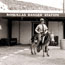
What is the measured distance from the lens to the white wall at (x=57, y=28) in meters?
26.6

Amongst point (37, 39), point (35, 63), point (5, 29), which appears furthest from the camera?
point (5, 29)

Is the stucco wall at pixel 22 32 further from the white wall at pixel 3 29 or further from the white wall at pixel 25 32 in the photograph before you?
the white wall at pixel 3 29

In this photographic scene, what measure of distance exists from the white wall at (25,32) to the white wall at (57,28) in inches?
94.1

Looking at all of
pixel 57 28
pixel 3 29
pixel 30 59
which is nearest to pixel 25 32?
pixel 3 29

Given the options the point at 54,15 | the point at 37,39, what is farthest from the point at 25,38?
the point at 37,39

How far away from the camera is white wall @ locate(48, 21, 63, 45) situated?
87.2ft

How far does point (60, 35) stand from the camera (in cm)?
2658

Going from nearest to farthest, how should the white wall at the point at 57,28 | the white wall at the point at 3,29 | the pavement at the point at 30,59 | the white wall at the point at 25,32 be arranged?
1. the pavement at the point at 30,59
2. the white wall at the point at 3,29
3. the white wall at the point at 57,28
4. the white wall at the point at 25,32

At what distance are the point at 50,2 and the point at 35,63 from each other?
17.0 m

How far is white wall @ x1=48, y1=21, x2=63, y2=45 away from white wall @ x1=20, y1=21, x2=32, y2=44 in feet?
7.84

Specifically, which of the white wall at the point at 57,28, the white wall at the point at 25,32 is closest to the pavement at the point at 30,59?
the white wall at the point at 57,28

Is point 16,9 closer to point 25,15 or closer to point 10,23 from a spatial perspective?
point 10,23

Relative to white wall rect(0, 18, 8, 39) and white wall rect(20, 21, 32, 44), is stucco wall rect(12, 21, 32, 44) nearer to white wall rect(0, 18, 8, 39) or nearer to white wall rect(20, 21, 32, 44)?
white wall rect(20, 21, 32, 44)

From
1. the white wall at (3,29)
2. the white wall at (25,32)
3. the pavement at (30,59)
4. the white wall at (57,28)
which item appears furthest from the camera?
the white wall at (25,32)
